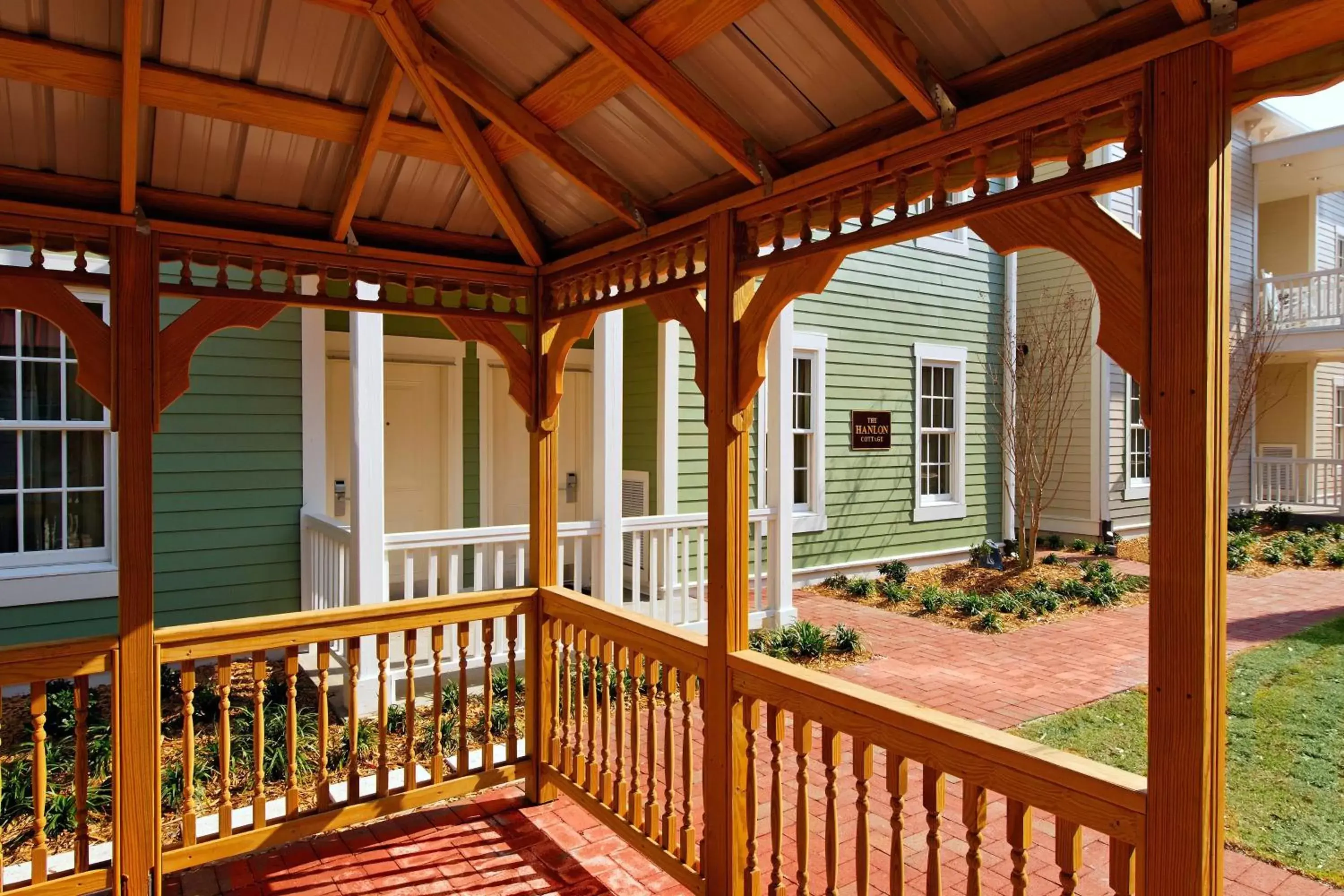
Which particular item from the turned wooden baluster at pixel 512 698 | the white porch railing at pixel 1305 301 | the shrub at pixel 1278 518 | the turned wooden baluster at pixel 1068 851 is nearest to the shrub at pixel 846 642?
the turned wooden baluster at pixel 512 698

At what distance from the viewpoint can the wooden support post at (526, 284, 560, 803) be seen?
407 cm

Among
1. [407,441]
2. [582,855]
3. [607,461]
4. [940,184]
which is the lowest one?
[582,855]

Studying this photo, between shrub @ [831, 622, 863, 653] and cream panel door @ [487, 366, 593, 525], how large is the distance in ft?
8.88

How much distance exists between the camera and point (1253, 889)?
3.09m

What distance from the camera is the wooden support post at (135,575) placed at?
301 centimetres

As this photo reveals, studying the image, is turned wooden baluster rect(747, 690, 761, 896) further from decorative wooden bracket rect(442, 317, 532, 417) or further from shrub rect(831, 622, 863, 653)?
shrub rect(831, 622, 863, 653)

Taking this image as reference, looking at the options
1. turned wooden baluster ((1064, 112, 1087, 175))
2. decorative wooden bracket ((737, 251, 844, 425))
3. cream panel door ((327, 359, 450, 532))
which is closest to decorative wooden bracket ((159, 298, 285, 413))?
decorative wooden bracket ((737, 251, 844, 425))

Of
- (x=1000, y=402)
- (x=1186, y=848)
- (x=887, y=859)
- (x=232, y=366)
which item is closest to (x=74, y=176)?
(x=232, y=366)

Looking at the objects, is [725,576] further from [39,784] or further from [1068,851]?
[39,784]

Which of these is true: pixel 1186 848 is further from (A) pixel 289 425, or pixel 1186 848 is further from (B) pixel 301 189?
(A) pixel 289 425

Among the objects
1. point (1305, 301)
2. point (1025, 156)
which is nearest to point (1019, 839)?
point (1025, 156)

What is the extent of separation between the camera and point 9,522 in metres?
5.38

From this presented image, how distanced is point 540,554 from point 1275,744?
409 centimetres

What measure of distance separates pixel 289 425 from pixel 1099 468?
34.7 feet
